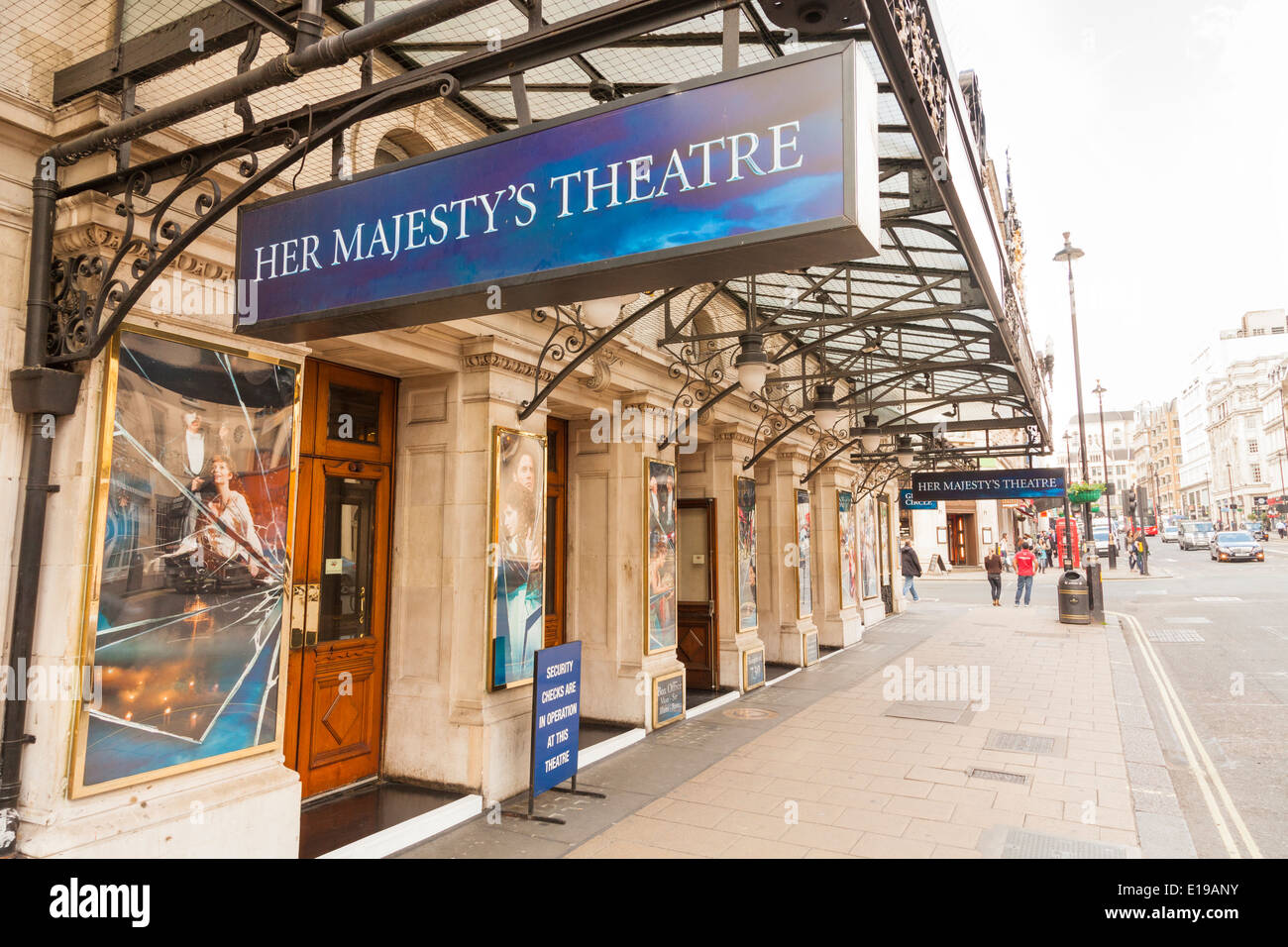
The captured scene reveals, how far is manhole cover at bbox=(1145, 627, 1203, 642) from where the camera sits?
15055 millimetres

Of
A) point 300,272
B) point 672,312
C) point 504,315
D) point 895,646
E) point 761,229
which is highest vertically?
point 672,312

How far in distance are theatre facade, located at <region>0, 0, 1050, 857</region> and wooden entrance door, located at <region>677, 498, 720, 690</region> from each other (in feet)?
6.49

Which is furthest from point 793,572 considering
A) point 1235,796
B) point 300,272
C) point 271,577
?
point 300,272

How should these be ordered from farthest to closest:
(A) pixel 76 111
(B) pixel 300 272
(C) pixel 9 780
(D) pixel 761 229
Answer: (A) pixel 76 111 → (C) pixel 9 780 → (B) pixel 300 272 → (D) pixel 761 229

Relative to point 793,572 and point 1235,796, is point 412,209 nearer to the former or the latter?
point 1235,796

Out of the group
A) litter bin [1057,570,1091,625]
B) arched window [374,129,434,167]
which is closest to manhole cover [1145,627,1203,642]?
litter bin [1057,570,1091,625]

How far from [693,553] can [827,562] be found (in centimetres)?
535

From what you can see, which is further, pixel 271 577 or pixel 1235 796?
pixel 1235 796

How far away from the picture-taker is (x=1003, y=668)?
12.3 m

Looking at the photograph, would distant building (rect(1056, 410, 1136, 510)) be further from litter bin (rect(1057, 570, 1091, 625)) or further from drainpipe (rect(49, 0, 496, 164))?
drainpipe (rect(49, 0, 496, 164))

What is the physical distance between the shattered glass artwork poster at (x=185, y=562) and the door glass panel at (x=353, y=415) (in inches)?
55.5

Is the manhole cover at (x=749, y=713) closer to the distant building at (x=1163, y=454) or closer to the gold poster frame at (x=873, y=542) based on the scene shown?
the gold poster frame at (x=873, y=542)

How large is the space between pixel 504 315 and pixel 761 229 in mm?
4261

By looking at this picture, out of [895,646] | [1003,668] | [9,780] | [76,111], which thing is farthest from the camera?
[895,646]
